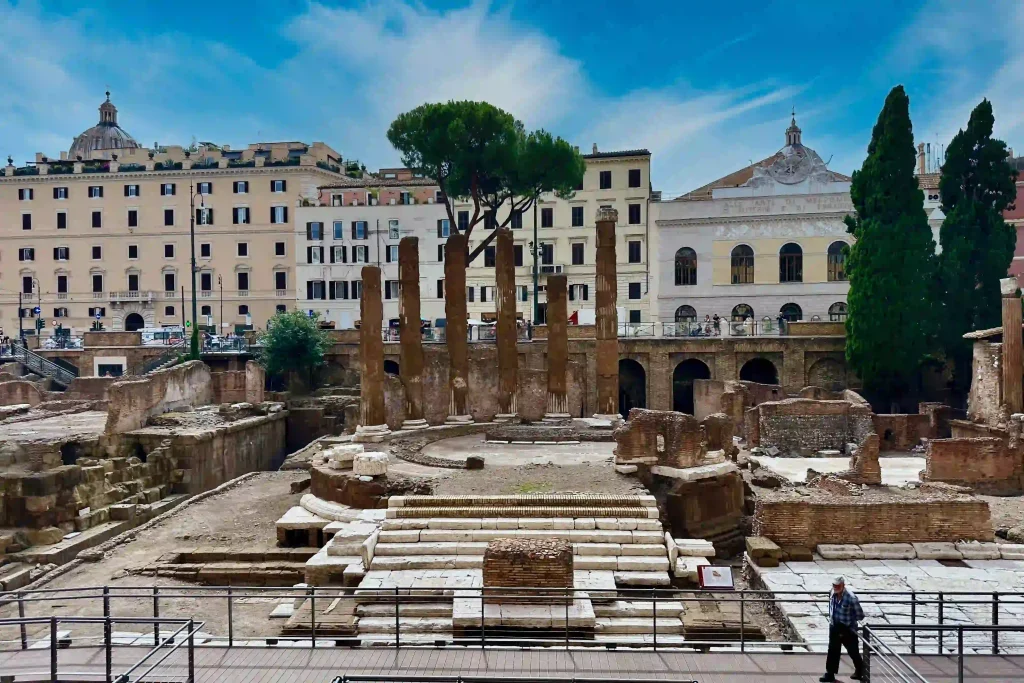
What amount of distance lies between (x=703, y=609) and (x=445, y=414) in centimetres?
1611

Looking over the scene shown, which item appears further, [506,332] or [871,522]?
[506,332]

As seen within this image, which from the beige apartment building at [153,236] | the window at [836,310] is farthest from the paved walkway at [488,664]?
the beige apartment building at [153,236]

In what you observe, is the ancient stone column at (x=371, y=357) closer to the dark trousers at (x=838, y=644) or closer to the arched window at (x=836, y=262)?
the dark trousers at (x=838, y=644)

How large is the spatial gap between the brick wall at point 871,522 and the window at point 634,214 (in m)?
32.5

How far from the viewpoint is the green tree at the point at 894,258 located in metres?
30.9

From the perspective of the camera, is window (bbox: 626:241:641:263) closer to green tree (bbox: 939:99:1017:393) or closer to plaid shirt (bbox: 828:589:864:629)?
green tree (bbox: 939:99:1017:393)

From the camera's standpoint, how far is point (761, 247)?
4078 centimetres

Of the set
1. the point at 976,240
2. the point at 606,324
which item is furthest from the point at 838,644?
the point at 976,240

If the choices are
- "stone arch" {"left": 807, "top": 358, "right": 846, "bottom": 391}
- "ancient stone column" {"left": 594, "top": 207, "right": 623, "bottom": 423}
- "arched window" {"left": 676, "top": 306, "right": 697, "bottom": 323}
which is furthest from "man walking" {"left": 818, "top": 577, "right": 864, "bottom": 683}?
"arched window" {"left": 676, "top": 306, "right": 697, "bottom": 323}

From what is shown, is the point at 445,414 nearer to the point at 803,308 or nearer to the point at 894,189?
the point at 894,189

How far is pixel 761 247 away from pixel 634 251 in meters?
7.02

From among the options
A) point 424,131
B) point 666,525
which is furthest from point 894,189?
point 666,525

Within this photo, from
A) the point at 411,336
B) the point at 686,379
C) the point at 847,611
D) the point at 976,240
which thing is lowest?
the point at 847,611

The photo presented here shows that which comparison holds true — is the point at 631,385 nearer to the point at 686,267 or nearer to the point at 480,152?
the point at 686,267
